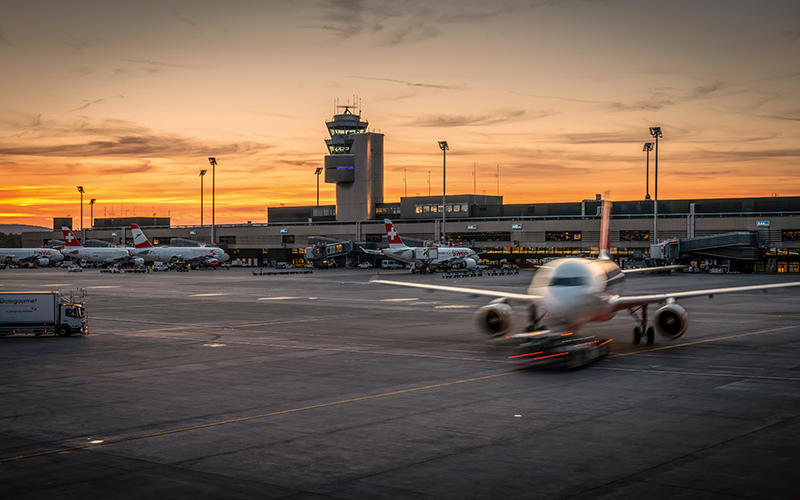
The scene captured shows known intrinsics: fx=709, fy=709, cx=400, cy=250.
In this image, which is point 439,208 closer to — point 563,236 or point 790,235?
point 563,236

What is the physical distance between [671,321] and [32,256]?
17625cm

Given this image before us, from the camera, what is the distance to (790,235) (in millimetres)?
117375

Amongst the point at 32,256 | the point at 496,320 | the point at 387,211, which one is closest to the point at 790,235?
the point at 387,211

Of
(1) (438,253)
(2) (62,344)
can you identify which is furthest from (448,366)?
(1) (438,253)

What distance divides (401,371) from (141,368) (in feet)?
35.5

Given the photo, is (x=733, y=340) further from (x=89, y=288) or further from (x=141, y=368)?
(x=89, y=288)

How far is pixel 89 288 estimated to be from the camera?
276 feet

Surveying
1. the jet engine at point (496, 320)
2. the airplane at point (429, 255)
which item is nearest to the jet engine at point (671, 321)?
the jet engine at point (496, 320)

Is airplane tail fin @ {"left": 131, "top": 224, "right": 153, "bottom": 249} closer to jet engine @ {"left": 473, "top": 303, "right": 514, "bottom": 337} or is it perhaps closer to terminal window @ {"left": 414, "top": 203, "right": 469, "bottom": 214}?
terminal window @ {"left": 414, "top": 203, "right": 469, "bottom": 214}

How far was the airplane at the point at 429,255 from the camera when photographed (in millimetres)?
117125

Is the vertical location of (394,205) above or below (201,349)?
above

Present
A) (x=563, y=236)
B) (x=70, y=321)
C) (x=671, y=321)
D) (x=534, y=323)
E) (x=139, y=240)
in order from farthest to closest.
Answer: (x=139, y=240)
(x=563, y=236)
(x=70, y=321)
(x=671, y=321)
(x=534, y=323)

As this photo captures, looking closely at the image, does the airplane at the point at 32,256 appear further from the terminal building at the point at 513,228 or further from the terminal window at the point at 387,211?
the terminal window at the point at 387,211

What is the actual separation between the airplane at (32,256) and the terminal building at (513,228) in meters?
30.8
